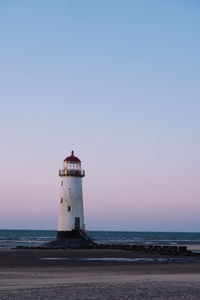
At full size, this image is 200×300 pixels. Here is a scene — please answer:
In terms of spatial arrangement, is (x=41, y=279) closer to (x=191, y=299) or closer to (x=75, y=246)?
(x=191, y=299)

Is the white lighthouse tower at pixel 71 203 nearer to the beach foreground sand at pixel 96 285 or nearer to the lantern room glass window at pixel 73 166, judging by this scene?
the lantern room glass window at pixel 73 166

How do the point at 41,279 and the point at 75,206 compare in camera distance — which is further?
the point at 75,206

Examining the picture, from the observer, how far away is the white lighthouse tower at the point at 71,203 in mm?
44469

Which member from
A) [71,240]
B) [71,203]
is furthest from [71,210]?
[71,240]

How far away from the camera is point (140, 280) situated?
17141 millimetres

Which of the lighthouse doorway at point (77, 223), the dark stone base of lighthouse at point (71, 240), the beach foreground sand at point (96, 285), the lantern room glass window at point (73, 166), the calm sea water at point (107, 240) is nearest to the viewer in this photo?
the beach foreground sand at point (96, 285)

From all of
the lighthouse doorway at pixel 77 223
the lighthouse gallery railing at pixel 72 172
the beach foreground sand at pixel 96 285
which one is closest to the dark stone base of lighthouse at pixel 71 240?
the lighthouse doorway at pixel 77 223

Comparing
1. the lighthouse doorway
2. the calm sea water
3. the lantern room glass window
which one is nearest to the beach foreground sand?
the lighthouse doorway

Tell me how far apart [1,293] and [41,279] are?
3.64m

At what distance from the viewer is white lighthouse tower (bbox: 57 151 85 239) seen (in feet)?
146

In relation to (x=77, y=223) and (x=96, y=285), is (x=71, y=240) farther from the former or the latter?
(x=96, y=285)

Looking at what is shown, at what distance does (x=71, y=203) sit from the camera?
44.6 m

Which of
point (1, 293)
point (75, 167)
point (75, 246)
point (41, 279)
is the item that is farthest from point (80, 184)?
point (1, 293)

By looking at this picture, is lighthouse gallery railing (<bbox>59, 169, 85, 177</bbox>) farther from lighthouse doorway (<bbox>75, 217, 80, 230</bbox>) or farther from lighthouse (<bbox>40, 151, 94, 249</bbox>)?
lighthouse doorway (<bbox>75, 217, 80, 230</bbox>)
